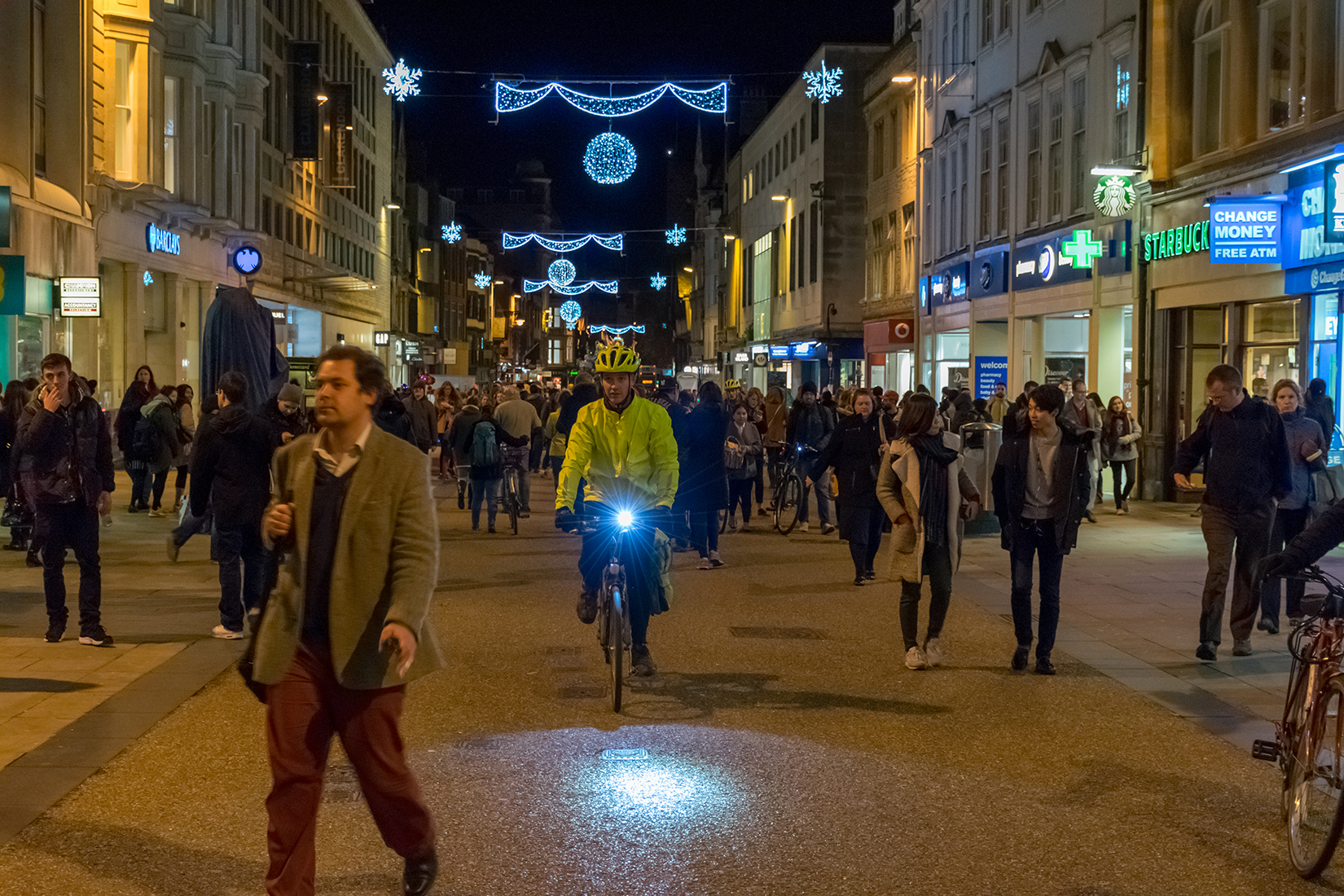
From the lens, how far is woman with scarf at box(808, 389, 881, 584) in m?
14.2

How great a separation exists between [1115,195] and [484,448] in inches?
445

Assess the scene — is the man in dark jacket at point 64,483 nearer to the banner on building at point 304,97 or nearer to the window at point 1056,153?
the window at point 1056,153

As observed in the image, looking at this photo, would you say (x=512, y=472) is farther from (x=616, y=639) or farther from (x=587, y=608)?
(x=616, y=639)

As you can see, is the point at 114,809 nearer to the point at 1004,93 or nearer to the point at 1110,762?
the point at 1110,762

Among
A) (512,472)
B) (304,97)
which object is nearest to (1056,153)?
(512,472)

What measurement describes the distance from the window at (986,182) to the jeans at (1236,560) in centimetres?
2342

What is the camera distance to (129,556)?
15.4 m

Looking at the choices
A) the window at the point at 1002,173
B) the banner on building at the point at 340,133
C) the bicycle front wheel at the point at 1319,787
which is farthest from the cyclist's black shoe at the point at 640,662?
the banner on building at the point at 340,133

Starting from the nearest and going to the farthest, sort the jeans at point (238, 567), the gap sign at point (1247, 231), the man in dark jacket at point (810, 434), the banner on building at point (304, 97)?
the jeans at point (238, 567) → the man in dark jacket at point (810, 434) → the gap sign at point (1247, 231) → the banner on building at point (304, 97)

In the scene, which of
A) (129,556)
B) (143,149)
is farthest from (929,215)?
(129,556)

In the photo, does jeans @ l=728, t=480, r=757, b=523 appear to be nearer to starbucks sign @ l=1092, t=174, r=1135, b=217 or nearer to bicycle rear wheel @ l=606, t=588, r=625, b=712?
starbucks sign @ l=1092, t=174, r=1135, b=217

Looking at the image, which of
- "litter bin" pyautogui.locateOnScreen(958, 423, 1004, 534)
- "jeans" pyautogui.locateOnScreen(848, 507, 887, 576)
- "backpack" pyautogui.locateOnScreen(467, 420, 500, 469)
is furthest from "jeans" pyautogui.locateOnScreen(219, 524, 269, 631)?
"litter bin" pyautogui.locateOnScreen(958, 423, 1004, 534)

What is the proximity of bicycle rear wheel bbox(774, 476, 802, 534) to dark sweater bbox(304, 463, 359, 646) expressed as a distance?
14630mm

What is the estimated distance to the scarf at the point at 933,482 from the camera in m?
9.68
